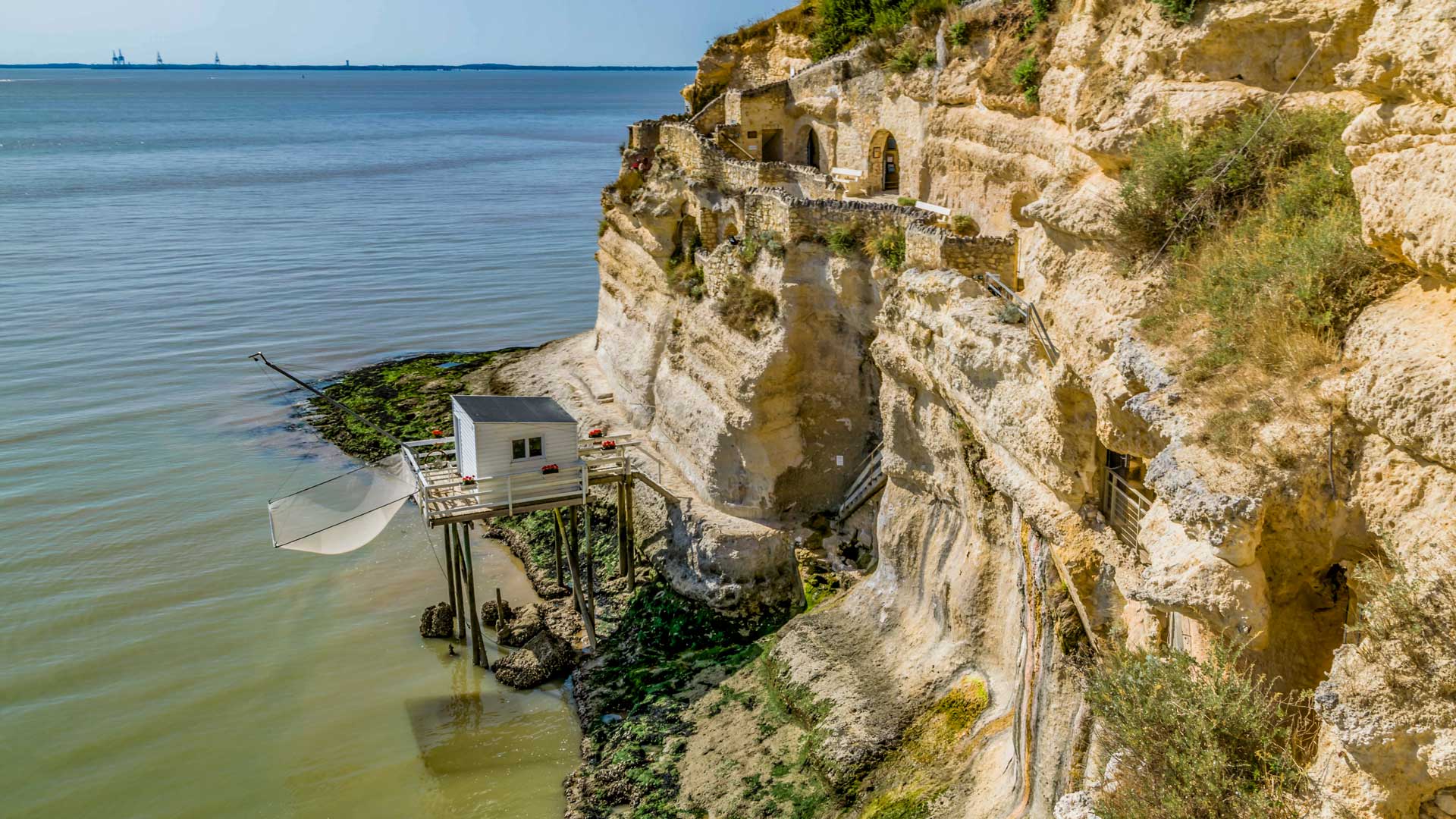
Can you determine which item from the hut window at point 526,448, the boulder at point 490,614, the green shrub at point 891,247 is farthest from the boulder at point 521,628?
the green shrub at point 891,247

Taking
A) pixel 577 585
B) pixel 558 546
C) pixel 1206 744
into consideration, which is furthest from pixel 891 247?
pixel 1206 744

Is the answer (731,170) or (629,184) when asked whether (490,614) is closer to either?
(731,170)

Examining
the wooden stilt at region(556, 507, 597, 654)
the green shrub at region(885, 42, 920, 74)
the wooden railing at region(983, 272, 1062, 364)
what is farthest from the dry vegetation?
the wooden stilt at region(556, 507, 597, 654)

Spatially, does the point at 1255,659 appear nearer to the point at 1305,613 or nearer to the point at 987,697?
the point at 1305,613

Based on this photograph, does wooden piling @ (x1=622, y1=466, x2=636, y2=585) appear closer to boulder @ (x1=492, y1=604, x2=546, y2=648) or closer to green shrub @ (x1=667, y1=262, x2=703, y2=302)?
boulder @ (x1=492, y1=604, x2=546, y2=648)

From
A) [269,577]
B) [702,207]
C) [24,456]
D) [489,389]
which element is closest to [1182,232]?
[702,207]
